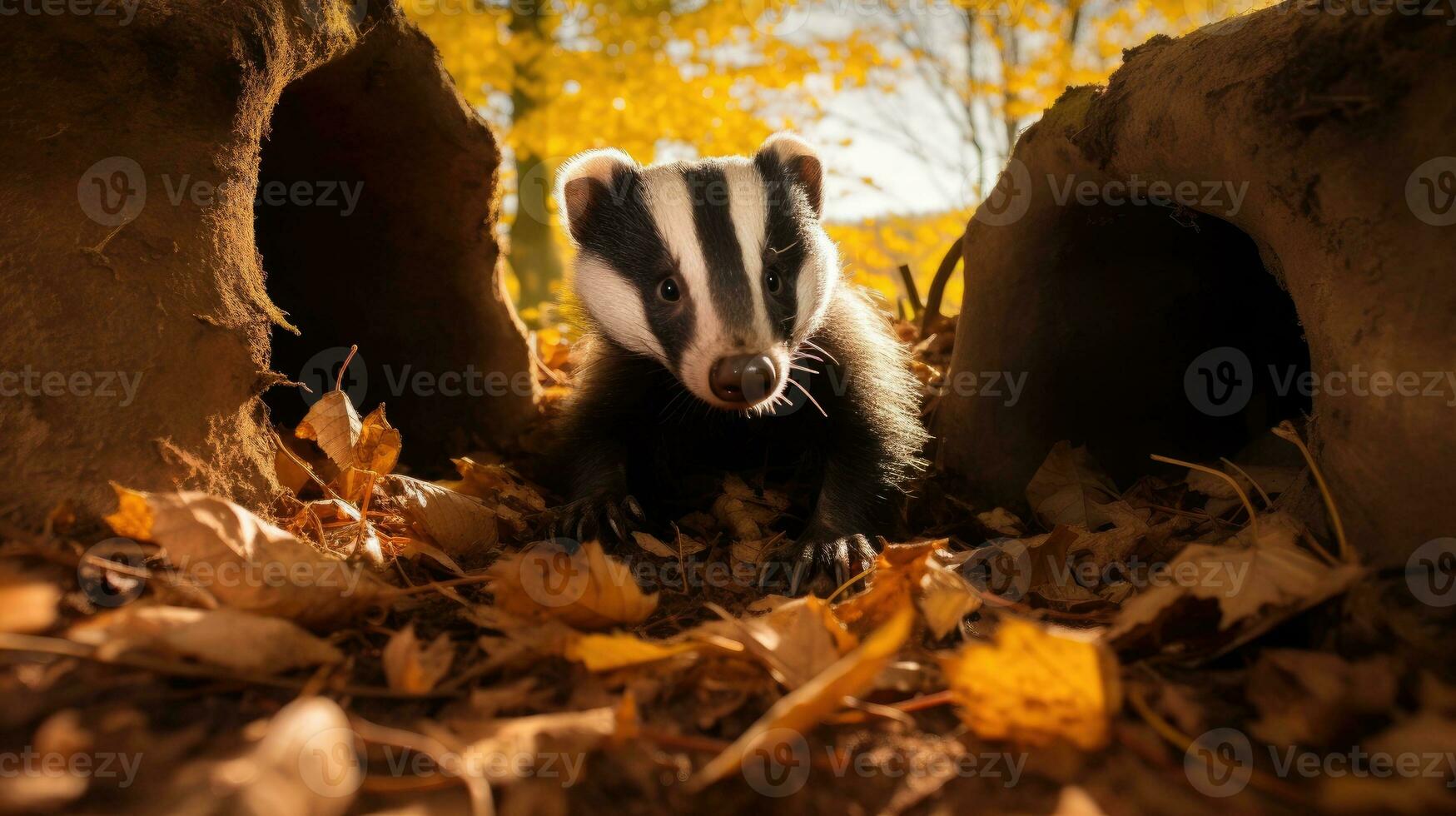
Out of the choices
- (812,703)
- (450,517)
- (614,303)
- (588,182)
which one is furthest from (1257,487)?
(588,182)

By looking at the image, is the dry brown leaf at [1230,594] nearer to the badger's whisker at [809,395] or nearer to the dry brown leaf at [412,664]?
the dry brown leaf at [412,664]

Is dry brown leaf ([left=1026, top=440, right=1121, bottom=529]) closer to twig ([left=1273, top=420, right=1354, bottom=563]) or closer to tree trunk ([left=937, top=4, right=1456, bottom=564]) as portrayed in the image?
tree trunk ([left=937, top=4, right=1456, bottom=564])

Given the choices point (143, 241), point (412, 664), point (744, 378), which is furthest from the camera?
point (744, 378)

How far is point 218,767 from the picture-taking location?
3.91ft

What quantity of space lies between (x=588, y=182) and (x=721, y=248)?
694mm

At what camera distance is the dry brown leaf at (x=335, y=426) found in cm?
263

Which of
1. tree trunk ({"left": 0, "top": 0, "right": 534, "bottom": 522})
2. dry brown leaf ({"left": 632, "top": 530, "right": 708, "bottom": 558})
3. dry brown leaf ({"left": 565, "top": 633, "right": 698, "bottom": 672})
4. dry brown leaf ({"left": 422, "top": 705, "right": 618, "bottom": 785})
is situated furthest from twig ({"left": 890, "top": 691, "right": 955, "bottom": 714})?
tree trunk ({"left": 0, "top": 0, "right": 534, "bottom": 522})

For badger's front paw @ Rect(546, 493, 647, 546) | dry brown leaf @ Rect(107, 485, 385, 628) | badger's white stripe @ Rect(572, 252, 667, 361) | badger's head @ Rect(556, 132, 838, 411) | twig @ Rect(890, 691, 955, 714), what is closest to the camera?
twig @ Rect(890, 691, 955, 714)

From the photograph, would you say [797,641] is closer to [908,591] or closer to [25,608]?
[908,591]

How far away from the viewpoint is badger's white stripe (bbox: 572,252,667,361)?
2.97 m

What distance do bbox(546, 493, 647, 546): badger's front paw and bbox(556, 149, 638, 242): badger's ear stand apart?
1.01 meters

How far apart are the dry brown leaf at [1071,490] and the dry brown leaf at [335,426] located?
2.24 meters

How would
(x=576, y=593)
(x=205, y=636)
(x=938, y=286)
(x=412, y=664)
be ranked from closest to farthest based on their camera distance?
(x=205, y=636) < (x=412, y=664) < (x=576, y=593) < (x=938, y=286)

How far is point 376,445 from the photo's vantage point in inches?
110
